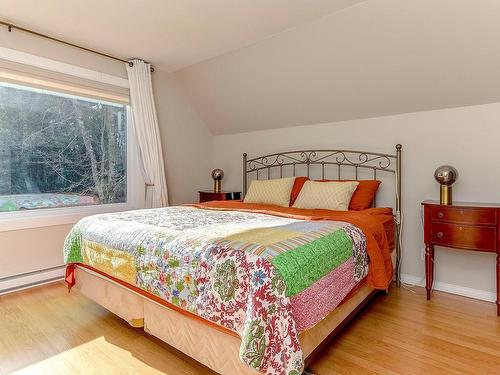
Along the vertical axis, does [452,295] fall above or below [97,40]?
below

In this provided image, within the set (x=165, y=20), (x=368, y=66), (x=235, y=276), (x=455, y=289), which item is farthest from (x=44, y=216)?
(x=455, y=289)

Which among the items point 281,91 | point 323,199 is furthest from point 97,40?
point 323,199

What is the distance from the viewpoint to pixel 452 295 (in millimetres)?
2627

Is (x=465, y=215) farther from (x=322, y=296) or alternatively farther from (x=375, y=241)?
(x=322, y=296)

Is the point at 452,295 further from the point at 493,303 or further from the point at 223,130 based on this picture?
the point at 223,130

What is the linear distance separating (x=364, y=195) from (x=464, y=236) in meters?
0.82

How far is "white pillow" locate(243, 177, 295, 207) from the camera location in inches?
122

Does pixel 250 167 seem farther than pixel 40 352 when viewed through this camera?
Yes

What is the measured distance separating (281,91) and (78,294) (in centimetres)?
281

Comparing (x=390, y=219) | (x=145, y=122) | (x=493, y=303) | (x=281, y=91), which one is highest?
(x=281, y=91)

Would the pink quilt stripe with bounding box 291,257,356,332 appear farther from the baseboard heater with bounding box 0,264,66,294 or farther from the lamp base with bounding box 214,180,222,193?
the baseboard heater with bounding box 0,264,66,294

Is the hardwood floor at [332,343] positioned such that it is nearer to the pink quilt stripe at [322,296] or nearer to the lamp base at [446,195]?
the pink quilt stripe at [322,296]

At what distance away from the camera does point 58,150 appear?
3.12 m

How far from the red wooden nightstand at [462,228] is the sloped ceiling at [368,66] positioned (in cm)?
95
